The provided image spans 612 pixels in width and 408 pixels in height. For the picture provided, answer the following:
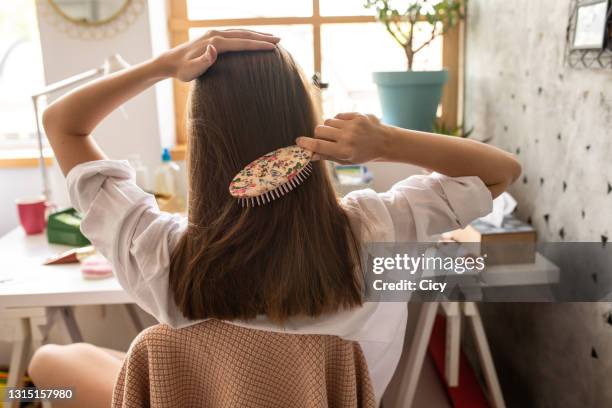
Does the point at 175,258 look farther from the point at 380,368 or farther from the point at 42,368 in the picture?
the point at 42,368

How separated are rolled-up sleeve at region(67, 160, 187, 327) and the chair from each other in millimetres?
44

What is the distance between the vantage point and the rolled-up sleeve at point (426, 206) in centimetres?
78

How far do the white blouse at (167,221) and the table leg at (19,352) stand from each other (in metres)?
0.67

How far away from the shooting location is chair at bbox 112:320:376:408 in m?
0.74

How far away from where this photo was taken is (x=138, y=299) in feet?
2.65

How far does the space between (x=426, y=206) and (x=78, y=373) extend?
76 centimetres

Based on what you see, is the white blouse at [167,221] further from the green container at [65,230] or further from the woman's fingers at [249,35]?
the green container at [65,230]

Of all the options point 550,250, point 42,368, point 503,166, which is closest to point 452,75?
point 550,250

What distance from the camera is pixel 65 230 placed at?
60.7 inches

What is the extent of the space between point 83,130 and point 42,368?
536mm

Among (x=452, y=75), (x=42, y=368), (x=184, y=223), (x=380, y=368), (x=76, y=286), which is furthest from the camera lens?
(x=452, y=75)

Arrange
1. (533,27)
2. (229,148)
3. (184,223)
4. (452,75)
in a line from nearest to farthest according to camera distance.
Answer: (229,148), (184,223), (533,27), (452,75)

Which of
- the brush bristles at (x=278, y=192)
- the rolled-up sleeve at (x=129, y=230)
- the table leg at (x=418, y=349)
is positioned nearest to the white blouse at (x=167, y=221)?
the rolled-up sleeve at (x=129, y=230)

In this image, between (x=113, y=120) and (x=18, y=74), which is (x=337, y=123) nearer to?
(x=113, y=120)
